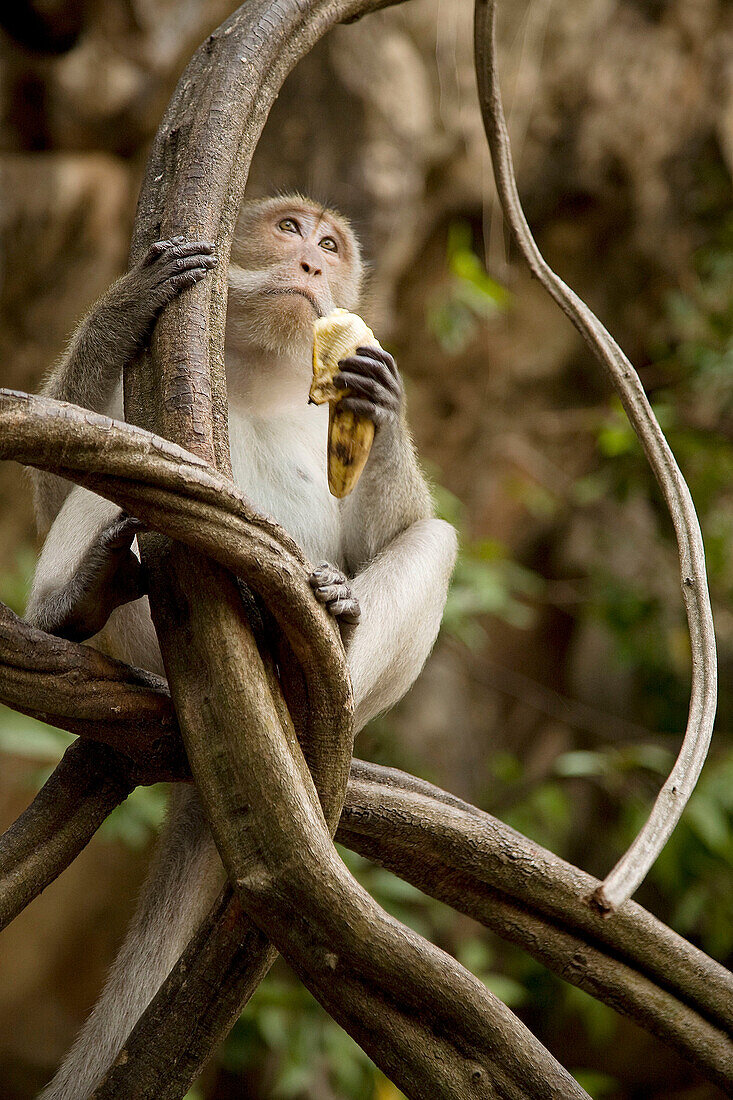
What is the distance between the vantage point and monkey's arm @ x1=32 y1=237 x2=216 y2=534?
153cm

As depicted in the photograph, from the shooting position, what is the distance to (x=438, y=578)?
221 cm

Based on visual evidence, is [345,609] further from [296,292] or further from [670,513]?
[296,292]

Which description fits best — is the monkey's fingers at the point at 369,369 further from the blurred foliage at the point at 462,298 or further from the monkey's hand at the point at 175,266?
the blurred foliage at the point at 462,298

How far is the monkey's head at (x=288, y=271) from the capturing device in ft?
7.66

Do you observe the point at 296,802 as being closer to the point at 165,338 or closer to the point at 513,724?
the point at 165,338

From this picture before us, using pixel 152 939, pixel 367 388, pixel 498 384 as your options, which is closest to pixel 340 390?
pixel 367 388

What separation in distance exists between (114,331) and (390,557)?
75 centimetres

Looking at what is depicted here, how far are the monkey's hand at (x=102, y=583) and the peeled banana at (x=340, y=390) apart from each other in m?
0.42

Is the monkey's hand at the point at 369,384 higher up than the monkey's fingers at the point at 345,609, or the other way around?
the monkey's hand at the point at 369,384

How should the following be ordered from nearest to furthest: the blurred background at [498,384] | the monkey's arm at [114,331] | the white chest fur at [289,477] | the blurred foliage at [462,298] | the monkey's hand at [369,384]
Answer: the monkey's arm at [114,331], the monkey's hand at [369,384], the white chest fur at [289,477], the blurred foliage at [462,298], the blurred background at [498,384]

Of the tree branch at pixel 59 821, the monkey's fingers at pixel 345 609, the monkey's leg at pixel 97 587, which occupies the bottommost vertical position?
the tree branch at pixel 59 821

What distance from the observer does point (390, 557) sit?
2.18 meters

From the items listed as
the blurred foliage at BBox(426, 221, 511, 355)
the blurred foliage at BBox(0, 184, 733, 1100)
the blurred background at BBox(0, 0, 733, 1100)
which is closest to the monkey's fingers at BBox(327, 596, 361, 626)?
the blurred background at BBox(0, 0, 733, 1100)

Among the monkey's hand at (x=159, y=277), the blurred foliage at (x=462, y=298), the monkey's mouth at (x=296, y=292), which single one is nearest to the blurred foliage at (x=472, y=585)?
the blurred foliage at (x=462, y=298)
